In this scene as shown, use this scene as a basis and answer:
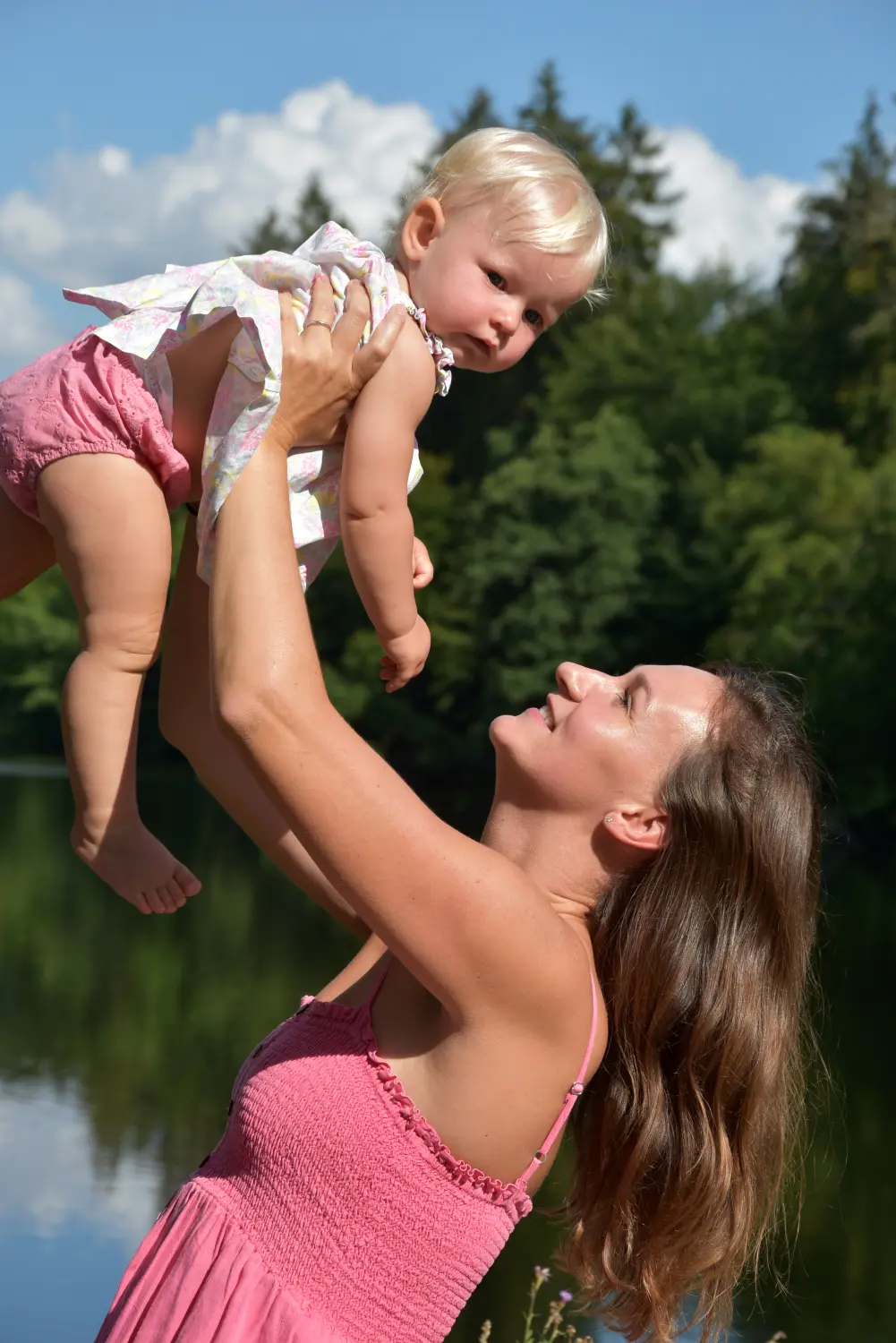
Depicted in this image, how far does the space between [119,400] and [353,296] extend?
1.10ft

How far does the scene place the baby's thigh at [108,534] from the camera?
214 centimetres

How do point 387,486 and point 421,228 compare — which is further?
point 421,228

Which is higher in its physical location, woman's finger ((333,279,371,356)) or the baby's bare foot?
woman's finger ((333,279,371,356))

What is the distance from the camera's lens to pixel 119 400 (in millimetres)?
2131

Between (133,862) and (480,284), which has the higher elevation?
(480,284)

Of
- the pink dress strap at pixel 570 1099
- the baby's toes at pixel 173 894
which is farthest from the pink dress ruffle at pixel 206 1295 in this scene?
the baby's toes at pixel 173 894

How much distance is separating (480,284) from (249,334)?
0.50m

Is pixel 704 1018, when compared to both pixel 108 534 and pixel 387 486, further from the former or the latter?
pixel 108 534

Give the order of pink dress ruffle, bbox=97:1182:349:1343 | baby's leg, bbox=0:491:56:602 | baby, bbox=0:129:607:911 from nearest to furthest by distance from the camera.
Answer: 1. pink dress ruffle, bbox=97:1182:349:1343
2. baby, bbox=0:129:607:911
3. baby's leg, bbox=0:491:56:602

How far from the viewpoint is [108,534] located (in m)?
2.15

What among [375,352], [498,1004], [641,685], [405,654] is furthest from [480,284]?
[498,1004]

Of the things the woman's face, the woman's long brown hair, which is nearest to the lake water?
the woman's long brown hair

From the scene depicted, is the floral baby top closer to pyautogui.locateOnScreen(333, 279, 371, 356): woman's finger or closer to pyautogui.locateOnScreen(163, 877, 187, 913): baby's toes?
pyautogui.locateOnScreen(333, 279, 371, 356): woman's finger

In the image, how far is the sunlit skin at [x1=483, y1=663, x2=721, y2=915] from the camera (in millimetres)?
2096
